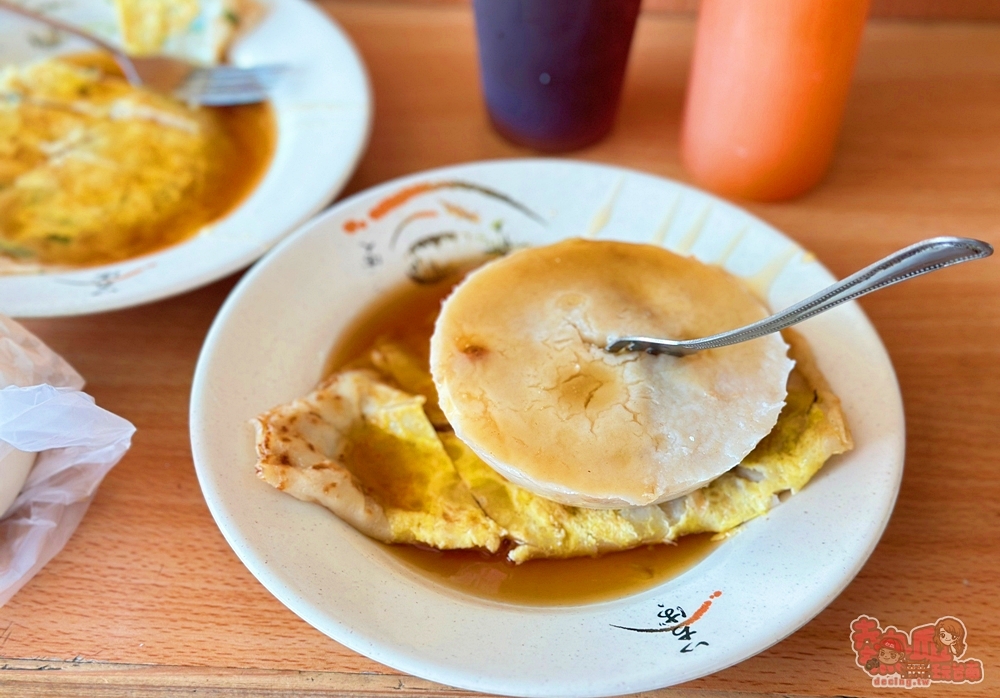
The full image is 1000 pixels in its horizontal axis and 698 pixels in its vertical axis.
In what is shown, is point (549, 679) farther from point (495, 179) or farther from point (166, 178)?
point (166, 178)

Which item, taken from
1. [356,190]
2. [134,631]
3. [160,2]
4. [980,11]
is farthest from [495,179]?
[980,11]

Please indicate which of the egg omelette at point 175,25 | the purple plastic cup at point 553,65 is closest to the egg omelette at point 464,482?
the purple plastic cup at point 553,65

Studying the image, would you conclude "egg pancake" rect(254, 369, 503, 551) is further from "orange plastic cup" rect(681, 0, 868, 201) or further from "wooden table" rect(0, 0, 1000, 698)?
"orange plastic cup" rect(681, 0, 868, 201)

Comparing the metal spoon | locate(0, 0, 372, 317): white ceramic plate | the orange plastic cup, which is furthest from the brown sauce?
the orange plastic cup

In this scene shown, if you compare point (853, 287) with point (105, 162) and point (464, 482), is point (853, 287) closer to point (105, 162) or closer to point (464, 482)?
point (464, 482)

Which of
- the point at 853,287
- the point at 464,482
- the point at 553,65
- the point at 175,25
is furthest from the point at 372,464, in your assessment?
the point at 175,25

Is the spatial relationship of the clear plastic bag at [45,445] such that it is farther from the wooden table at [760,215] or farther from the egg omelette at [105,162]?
the egg omelette at [105,162]

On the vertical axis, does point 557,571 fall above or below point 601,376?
below

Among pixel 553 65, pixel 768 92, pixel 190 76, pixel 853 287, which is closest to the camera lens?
pixel 853 287
